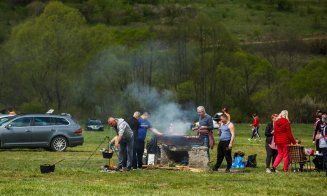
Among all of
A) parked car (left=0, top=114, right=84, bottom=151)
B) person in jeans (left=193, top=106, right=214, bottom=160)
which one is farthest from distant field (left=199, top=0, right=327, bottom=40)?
person in jeans (left=193, top=106, right=214, bottom=160)

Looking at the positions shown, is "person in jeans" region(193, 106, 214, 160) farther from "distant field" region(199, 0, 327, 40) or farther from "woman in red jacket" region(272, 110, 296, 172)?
"distant field" region(199, 0, 327, 40)

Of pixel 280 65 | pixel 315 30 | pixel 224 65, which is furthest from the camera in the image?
pixel 315 30

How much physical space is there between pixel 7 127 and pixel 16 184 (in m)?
14.4

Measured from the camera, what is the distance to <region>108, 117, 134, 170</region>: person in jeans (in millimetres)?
22156

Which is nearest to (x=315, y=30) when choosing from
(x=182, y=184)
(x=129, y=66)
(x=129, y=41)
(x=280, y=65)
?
(x=280, y=65)

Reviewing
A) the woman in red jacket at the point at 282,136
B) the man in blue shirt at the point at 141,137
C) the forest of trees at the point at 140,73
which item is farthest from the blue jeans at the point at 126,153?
the forest of trees at the point at 140,73

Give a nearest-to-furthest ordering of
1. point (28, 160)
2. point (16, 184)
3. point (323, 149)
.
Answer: point (16, 184) → point (323, 149) → point (28, 160)

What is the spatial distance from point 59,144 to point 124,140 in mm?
10812

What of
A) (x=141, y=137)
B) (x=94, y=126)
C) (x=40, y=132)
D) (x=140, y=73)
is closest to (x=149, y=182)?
(x=141, y=137)

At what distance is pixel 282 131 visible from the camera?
22.5 meters

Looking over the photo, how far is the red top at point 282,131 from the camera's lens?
22497 millimetres

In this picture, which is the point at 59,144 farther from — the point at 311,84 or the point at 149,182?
the point at 311,84

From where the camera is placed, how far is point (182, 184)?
18.6 m

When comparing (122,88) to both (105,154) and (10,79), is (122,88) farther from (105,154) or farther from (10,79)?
(105,154)
